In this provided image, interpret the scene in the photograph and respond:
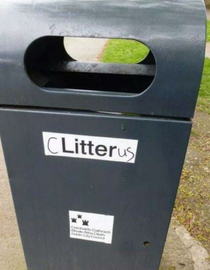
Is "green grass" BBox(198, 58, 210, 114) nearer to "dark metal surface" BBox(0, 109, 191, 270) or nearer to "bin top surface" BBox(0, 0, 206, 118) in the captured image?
"dark metal surface" BBox(0, 109, 191, 270)

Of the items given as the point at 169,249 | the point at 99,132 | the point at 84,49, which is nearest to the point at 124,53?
the point at 84,49

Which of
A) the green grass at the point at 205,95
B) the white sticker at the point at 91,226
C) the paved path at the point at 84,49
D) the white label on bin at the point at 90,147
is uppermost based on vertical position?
the white label on bin at the point at 90,147

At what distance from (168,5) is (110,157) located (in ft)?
1.98

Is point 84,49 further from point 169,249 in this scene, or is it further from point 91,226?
point 91,226

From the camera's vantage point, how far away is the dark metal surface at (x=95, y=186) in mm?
→ 1153

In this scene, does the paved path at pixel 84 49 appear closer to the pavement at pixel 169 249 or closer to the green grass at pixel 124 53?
the green grass at pixel 124 53

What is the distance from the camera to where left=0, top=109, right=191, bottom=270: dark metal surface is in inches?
45.4

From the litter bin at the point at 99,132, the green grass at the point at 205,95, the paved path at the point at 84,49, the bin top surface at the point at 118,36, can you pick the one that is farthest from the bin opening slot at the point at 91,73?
the paved path at the point at 84,49

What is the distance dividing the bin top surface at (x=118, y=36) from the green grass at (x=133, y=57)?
314 centimetres

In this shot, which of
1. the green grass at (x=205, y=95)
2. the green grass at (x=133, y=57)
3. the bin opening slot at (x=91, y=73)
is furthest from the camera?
the green grass at (x=133, y=57)

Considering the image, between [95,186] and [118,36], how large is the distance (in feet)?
2.01

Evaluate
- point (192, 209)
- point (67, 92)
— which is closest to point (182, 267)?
point (192, 209)

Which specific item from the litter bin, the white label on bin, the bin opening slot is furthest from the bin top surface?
the bin opening slot

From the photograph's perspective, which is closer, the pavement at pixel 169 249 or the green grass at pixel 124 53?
the pavement at pixel 169 249
